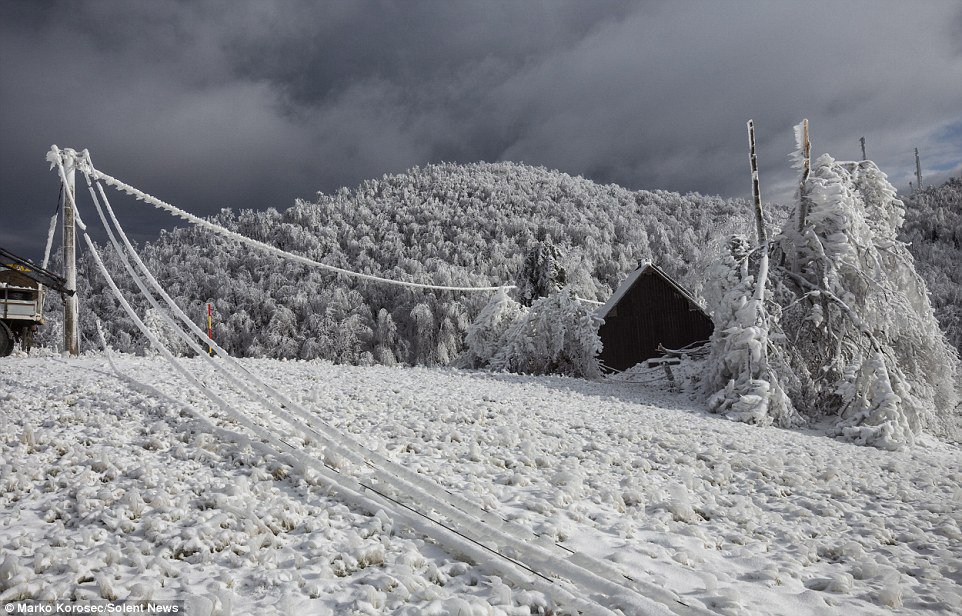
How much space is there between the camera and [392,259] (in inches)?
3115

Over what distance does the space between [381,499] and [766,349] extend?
10.8 metres

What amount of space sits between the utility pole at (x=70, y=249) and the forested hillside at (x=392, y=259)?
29919 millimetres

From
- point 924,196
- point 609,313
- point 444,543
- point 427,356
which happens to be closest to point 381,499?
point 444,543

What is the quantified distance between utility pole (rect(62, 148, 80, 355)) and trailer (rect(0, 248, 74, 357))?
1.41m

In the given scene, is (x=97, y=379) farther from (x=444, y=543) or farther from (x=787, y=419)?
(x=787, y=419)

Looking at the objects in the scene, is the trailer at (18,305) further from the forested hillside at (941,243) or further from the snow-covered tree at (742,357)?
the forested hillside at (941,243)

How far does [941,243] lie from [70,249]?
83.5 metres

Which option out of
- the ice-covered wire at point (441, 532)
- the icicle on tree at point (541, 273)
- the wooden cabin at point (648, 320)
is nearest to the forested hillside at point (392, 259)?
the icicle on tree at point (541, 273)

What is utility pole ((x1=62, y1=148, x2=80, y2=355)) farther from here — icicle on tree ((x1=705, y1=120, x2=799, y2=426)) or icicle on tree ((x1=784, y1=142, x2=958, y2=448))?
icicle on tree ((x1=784, y1=142, x2=958, y2=448))

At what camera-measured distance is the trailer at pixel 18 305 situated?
12.5 m

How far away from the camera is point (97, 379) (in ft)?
26.6

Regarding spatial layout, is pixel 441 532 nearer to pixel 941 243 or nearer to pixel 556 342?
pixel 556 342

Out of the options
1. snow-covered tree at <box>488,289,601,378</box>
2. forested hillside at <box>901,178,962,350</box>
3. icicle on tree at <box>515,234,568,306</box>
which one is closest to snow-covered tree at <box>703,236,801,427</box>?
snow-covered tree at <box>488,289,601,378</box>

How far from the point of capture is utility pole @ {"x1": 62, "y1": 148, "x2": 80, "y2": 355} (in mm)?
10500
